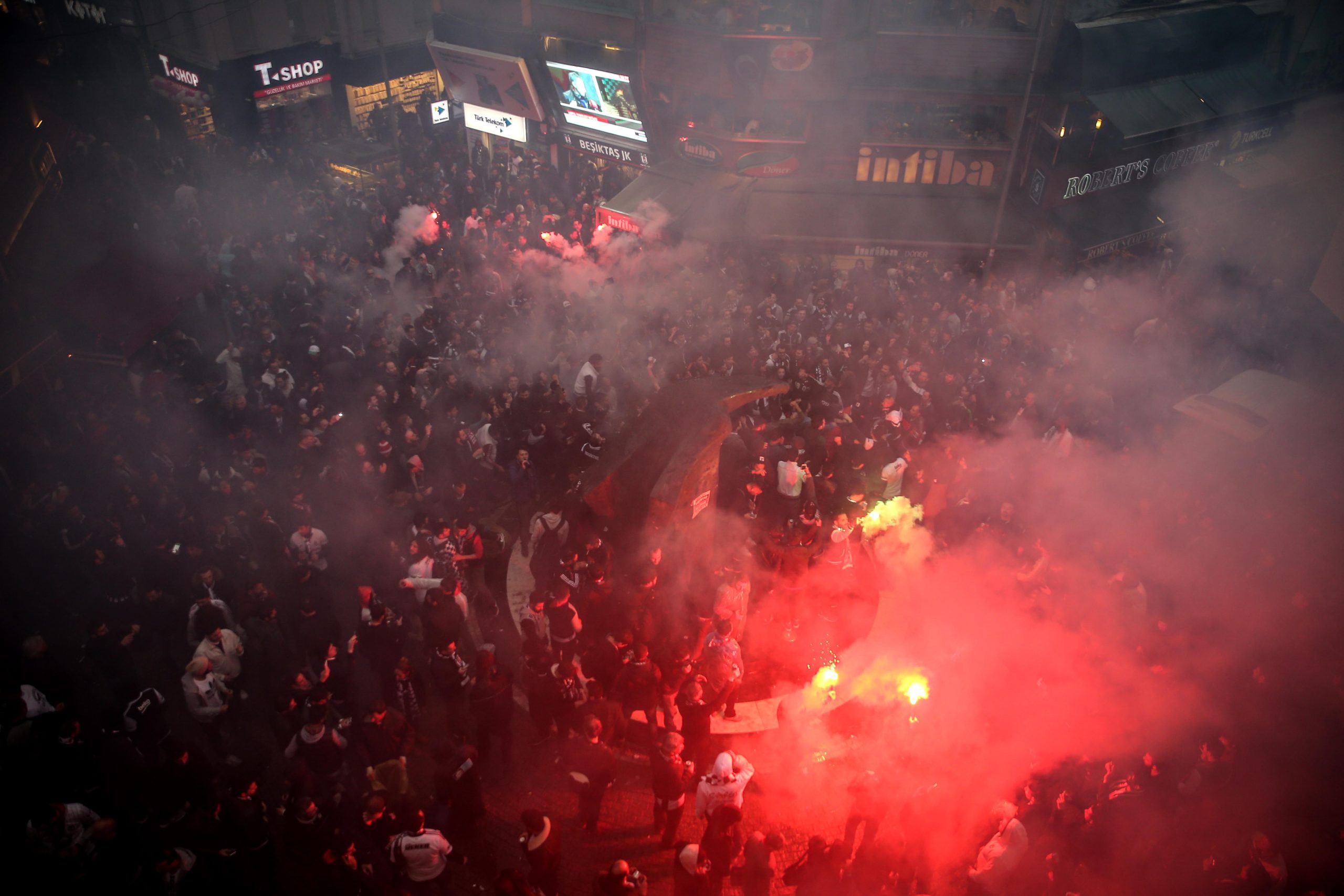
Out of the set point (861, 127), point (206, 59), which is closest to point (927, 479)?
point (861, 127)

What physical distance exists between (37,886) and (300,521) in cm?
371

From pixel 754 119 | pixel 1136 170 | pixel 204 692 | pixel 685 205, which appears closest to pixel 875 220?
pixel 754 119

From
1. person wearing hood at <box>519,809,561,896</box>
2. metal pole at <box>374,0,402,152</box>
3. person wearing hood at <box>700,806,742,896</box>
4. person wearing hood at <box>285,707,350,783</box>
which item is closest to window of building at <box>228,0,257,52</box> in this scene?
metal pole at <box>374,0,402,152</box>

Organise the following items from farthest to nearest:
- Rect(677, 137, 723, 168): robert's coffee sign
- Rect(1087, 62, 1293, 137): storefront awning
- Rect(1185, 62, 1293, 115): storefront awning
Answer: Rect(677, 137, 723, 168): robert's coffee sign, Rect(1185, 62, 1293, 115): storefront awning, Rect(1087, 62, 1293, 137): storefront awning

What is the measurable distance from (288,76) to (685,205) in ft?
47.3

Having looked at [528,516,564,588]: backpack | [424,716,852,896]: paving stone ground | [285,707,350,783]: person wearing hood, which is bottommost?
[424,716,852,896]: paving stone ground

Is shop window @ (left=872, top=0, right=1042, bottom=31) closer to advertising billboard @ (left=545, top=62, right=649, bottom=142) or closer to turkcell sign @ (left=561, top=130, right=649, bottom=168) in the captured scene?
advertising billboard @ (left=545, top=62, right=649, bottom=142)

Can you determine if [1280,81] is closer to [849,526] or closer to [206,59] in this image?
[849,526]

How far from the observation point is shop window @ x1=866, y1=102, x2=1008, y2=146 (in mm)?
17484

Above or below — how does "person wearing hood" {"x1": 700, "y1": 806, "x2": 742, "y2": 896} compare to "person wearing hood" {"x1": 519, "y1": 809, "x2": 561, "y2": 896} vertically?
below

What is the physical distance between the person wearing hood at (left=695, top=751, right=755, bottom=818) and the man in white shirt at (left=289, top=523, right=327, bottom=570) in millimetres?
4422

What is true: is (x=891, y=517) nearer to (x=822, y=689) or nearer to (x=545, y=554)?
(x=822, y=689)

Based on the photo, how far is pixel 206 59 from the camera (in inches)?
920

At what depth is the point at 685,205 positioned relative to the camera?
58.9ft
